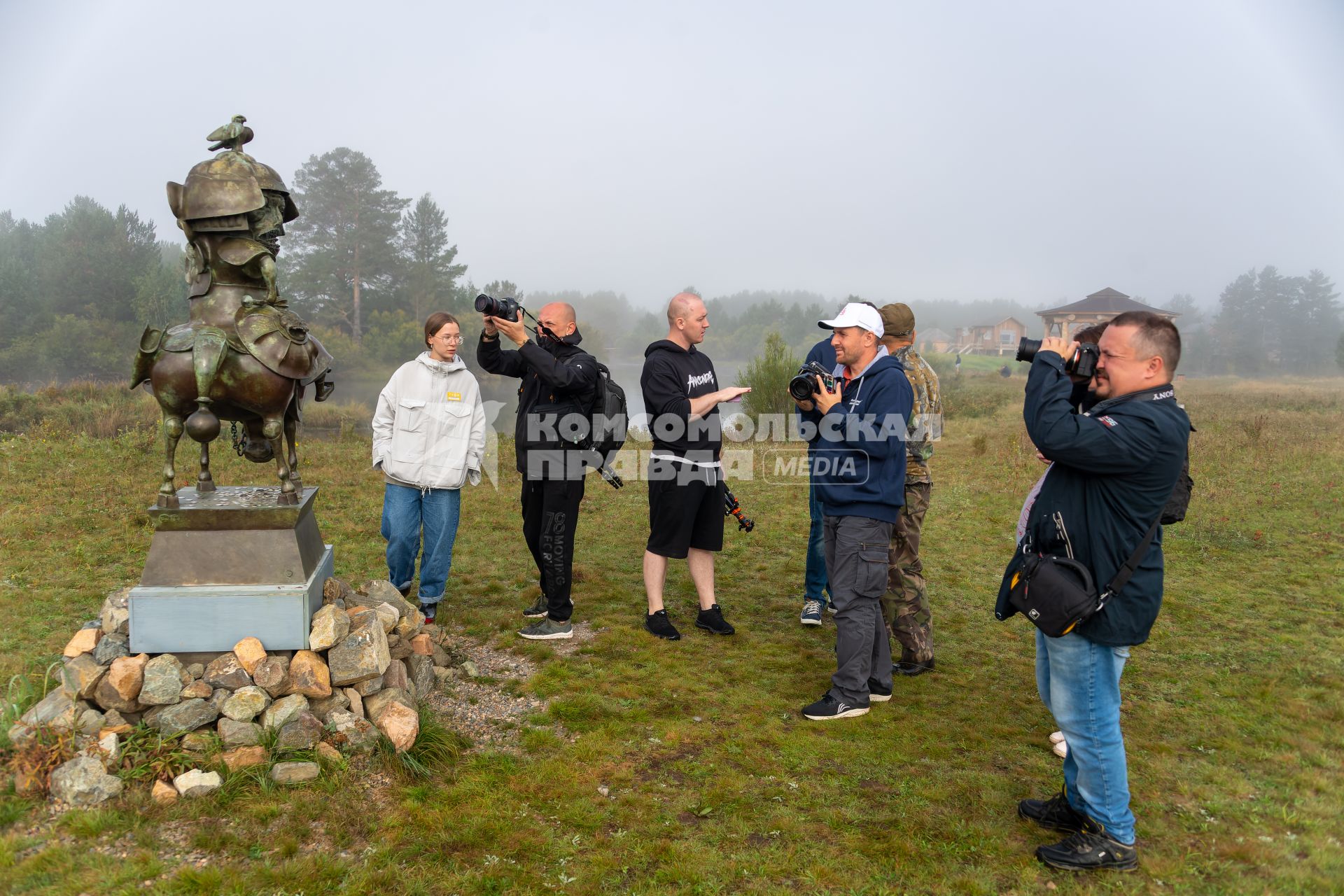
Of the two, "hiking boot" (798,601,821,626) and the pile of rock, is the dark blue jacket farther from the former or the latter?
the pile of rock

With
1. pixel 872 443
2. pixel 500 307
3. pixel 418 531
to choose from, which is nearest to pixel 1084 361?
pixel 872 443

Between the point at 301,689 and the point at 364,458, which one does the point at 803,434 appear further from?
the point at 364,458

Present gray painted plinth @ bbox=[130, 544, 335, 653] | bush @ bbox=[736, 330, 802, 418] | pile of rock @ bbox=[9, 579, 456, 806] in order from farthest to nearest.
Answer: bush @ bbox=[736, 330, 802, 418]
gray painted plinth @ bbox=[130, 544, 335, 653]
pile of rock @ bbox=[9, 579, 456, 806]

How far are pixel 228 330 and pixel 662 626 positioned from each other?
112 inches

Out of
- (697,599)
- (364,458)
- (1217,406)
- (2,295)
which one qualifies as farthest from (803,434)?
(2,295)

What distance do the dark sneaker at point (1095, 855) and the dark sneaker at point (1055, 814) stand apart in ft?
0.48

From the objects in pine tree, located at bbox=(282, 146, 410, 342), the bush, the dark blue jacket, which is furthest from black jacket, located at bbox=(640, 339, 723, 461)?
pine tree, located at bbox=(282, 146, 410, 342)

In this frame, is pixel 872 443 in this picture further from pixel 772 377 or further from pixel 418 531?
pixel 772 377

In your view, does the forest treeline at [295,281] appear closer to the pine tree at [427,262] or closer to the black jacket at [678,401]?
the pine tree at [427,262]

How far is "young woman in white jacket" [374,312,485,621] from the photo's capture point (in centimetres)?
443

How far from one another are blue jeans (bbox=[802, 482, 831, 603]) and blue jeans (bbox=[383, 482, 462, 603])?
7.34 feet

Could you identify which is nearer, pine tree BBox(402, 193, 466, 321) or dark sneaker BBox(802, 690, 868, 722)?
dark sneaker BBox(802, 690, 868, 722)

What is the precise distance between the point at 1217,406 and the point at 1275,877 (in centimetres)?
2222

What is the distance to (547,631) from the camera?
15.3 ft
